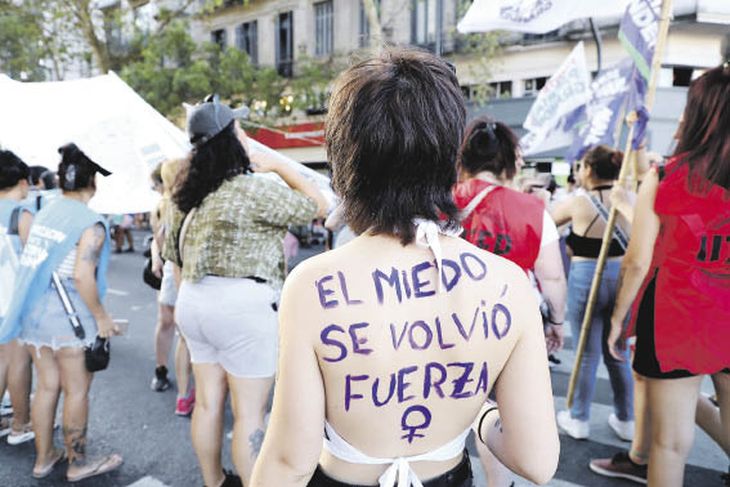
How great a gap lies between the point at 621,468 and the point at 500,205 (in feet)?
5.51

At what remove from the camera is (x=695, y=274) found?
2082 mm

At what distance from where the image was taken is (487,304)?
114 centimetres

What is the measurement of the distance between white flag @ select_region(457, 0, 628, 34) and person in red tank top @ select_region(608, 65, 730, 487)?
3.67 feet

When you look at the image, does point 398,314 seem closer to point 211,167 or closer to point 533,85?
point 211,167

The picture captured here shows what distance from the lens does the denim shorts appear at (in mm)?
2637

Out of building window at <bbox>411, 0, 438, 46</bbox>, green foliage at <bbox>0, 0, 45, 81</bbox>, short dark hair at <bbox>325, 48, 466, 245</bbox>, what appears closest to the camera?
short dark hair at <bbox>325, 48, 466, 245</bbox>

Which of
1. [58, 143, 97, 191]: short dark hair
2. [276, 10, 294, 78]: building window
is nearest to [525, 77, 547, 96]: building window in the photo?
[276, 10, 294, 78]: building window

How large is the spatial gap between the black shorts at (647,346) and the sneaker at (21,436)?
346 centimetres

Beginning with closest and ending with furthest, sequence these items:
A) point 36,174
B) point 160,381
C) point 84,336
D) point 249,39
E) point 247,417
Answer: point 247,417, point 84,336, point 160,381, point 36,174, point 249,39

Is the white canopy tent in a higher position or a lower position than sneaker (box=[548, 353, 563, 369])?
higher

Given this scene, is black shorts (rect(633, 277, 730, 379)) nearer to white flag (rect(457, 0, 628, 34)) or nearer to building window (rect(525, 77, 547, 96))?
white flag (rect(457, 0, 628, 34))

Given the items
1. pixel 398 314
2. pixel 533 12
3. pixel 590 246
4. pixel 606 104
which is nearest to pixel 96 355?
pixel 398 314

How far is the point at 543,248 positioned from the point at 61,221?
7.74ft

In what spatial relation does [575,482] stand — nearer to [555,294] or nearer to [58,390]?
[555,294]
